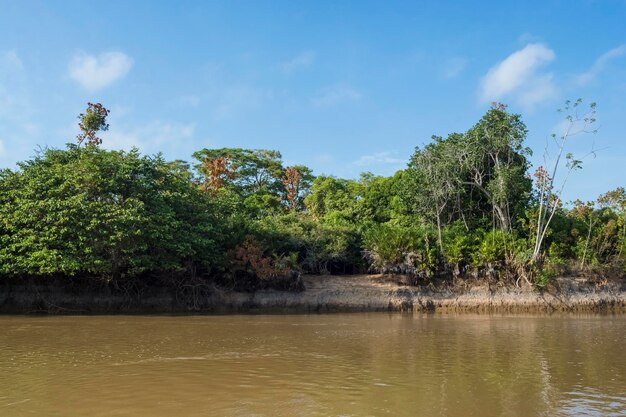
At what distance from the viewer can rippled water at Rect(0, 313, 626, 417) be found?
6.20 m

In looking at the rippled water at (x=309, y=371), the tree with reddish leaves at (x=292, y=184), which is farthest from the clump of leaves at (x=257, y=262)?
the tree with reddish leaves at (x=292, y=184)

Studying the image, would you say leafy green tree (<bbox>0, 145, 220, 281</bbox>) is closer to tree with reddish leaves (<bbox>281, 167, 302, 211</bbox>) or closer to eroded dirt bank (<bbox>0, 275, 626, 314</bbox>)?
eroded dirt bank (<bbox>0, 275, 626, 314</bbox>)

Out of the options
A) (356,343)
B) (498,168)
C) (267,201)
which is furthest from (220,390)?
(267,201)

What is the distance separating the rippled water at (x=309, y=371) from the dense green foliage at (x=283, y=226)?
4.67 m

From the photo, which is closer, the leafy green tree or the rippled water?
the rippled water

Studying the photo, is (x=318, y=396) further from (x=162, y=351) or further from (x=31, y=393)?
(x=162, y=351)

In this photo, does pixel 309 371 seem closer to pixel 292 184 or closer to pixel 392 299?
pixel 392 299

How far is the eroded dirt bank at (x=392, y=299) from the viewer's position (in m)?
21.9

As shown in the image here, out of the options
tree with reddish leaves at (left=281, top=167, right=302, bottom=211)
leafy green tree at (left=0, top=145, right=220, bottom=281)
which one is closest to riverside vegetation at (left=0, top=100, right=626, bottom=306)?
leafy green tree at (left=0, top=145, right=220, bottom=281)

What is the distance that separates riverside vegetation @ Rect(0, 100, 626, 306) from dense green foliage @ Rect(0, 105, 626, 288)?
0.06m

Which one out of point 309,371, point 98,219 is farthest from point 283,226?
point 309,371

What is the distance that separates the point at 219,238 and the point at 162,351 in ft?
38.3

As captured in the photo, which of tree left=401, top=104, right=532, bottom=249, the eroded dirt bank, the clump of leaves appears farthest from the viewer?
tree left=401, top=104, right=532, bottom=249

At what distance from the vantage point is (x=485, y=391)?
274 inches
